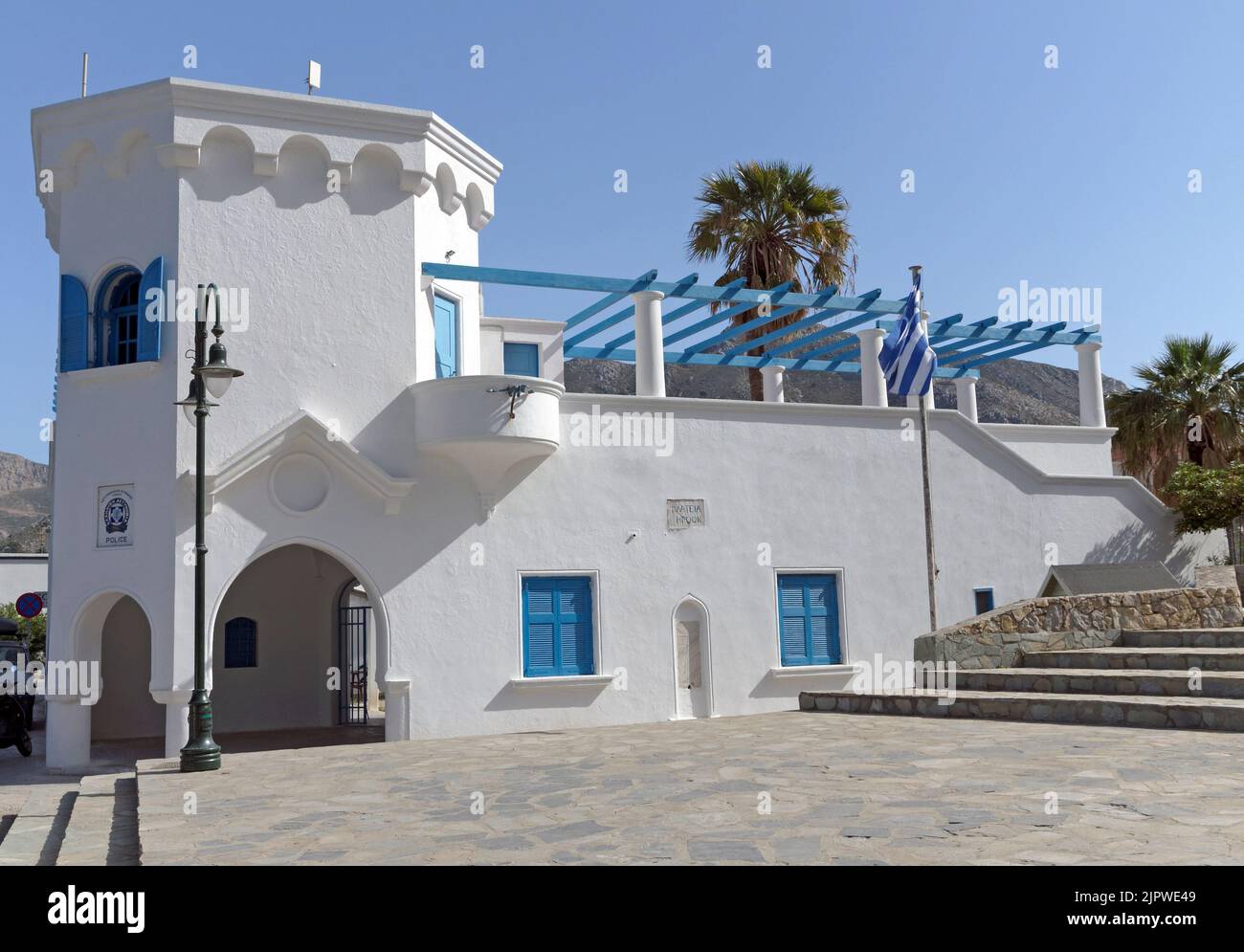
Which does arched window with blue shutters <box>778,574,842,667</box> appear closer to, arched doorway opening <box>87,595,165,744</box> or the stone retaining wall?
the stone retaining wall

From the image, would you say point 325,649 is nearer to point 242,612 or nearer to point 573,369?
point 242,612

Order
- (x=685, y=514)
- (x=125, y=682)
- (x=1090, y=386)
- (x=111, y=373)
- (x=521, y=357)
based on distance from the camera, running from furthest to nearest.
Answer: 1. (x=1090, y=386)
2. (x=521, y=357)
3. (x=125, y=682)
4. (x=685, y=514)
5. (x=111, y=373)

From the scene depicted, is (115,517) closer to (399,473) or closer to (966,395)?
(399,473)

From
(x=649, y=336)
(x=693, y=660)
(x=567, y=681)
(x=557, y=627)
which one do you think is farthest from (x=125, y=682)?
(x=649, y=336)

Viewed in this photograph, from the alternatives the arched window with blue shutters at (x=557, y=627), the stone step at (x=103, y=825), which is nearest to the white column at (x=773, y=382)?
the arched window with blue shutters at (x=557, y=627)

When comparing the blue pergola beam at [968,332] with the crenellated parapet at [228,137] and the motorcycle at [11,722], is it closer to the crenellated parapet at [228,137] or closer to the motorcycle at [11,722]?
the crenellated parapet at [228,137]

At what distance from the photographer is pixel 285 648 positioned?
64.7ft

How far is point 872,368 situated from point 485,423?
25.8 ft

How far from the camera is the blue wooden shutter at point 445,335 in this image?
17172mm

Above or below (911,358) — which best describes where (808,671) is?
below

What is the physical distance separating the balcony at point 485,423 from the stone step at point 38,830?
619cm

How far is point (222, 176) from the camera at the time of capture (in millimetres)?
15594

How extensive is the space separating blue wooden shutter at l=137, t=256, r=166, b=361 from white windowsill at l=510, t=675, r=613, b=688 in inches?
257

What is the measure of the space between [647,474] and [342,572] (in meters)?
5.99
